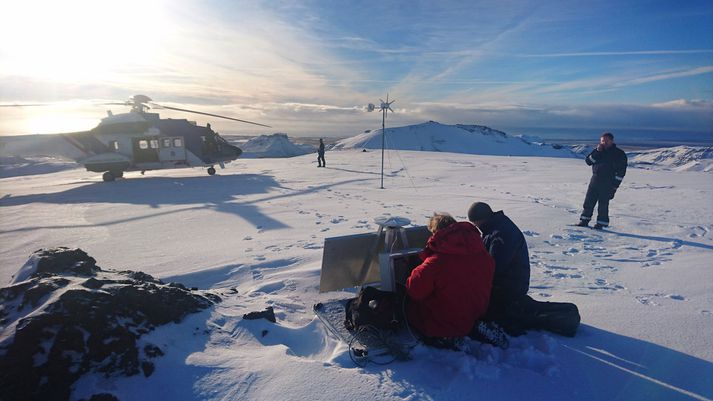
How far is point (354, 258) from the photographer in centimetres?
455

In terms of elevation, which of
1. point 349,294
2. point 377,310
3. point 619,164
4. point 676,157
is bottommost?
point 349,294

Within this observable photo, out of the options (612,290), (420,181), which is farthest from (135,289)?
(420,181)

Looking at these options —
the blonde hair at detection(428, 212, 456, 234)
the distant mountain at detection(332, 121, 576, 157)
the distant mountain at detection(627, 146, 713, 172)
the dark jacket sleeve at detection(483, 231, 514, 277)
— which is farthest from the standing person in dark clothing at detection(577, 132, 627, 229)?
the distant mountain at detection(332, 121, 576, 157)

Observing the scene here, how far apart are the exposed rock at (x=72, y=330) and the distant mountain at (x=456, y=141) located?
8622 centimetres

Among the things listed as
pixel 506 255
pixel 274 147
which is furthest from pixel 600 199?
pixel 274 147

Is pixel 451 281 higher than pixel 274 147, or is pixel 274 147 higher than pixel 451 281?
pixel 274 147

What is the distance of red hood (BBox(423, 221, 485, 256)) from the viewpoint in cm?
307

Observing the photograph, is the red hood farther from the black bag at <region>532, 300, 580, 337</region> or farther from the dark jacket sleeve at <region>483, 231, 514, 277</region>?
the black bag at <region>532, 300, 580, 337</region>

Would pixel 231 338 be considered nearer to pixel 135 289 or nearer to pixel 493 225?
pixel 135 289

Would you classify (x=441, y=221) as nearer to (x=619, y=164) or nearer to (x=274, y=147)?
(x=619, y=164)

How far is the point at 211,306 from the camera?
3.91m

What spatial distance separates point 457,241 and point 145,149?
62.9 feet

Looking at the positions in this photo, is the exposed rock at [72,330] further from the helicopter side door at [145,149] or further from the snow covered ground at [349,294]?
the helicopter side door at [145,149]

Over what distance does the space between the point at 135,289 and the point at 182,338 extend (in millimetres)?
642
